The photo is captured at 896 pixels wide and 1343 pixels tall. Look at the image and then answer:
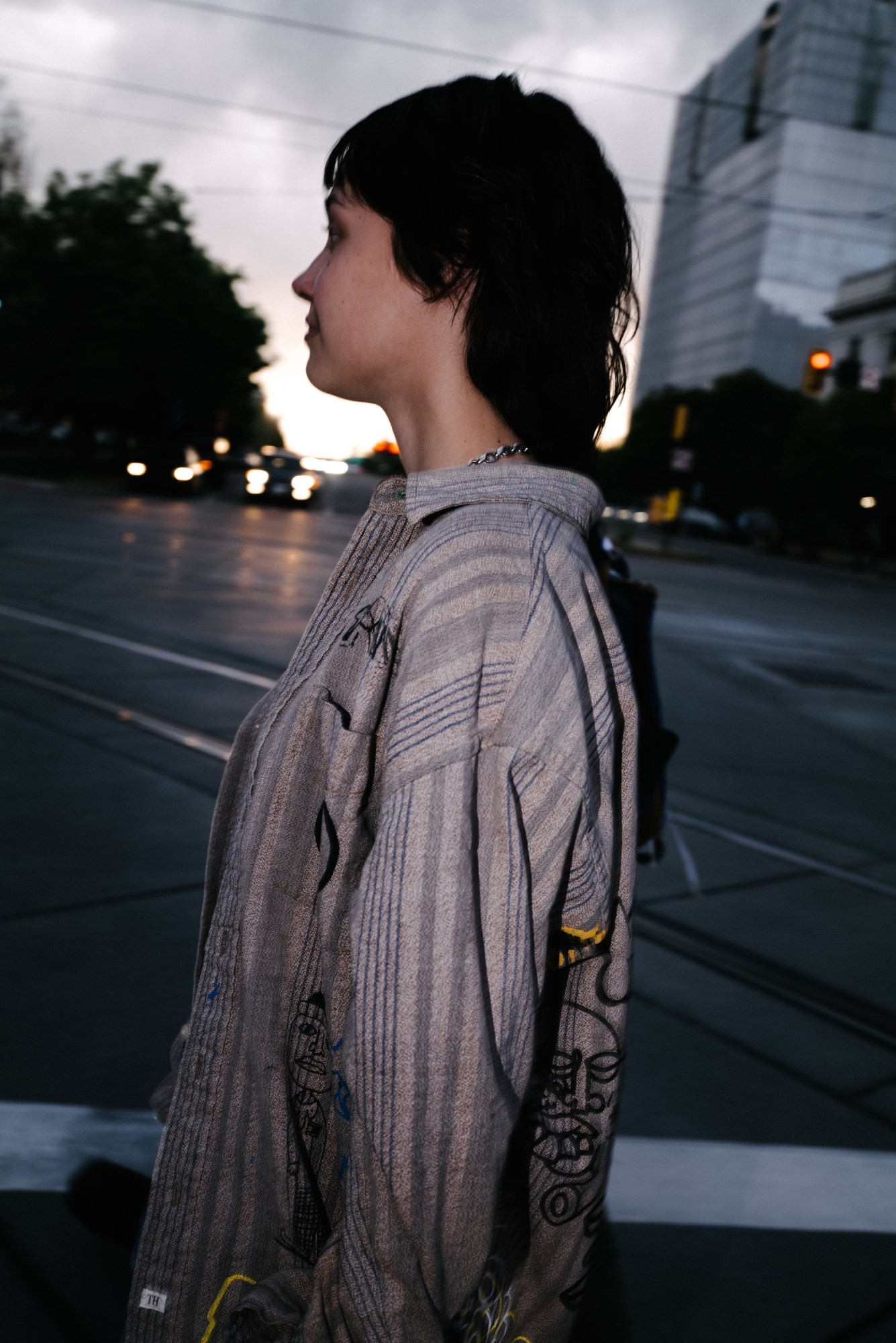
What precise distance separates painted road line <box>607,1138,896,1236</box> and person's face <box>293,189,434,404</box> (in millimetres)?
1904

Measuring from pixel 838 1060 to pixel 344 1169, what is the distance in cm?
249

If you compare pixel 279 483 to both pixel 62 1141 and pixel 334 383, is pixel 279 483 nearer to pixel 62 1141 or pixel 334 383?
pixel 62 1141

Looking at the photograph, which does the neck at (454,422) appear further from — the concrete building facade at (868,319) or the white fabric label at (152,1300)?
the concrete building facade at (868,319)

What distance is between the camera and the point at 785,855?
195 inches

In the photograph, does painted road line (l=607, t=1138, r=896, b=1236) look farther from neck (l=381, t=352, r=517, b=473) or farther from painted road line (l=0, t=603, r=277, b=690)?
painted road line (l=0, t=603, r=277, b=690)

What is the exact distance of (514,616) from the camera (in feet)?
3.42

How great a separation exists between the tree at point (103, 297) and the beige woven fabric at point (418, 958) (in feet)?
130

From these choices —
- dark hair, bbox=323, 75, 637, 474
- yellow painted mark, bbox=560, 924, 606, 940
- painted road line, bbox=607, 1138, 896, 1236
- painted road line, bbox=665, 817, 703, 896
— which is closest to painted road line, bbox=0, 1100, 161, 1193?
painted road line, bbox=607, 1138, 896, 1236

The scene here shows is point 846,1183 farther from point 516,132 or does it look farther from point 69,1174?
point 516,132

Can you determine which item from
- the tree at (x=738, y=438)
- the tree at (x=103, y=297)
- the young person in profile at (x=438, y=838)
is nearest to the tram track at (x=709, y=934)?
the young person in profile at (x=438, y=838)

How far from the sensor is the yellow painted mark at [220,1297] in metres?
1.27

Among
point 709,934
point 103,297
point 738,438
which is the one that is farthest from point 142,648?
point 738,438

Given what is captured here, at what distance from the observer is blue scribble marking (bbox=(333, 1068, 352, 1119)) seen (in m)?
1.11

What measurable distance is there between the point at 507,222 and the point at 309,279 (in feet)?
1.00
